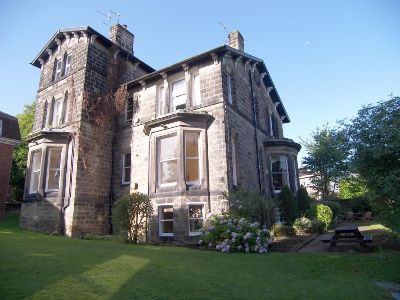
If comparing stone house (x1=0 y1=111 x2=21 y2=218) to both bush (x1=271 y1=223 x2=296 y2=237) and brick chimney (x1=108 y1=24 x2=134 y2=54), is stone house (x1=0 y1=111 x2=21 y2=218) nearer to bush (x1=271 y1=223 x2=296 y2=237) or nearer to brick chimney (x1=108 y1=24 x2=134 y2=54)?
brick chimney (x1=108 y1=24 x2=134 y2=54)

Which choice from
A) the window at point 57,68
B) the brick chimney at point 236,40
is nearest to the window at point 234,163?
the brick chimney at point 236,40

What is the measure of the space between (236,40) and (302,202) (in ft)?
36.7

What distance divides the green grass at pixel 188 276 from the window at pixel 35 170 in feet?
28.6

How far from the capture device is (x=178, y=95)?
A: 16.6 metres

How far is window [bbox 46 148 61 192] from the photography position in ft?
53.4

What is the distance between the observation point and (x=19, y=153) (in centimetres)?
2931

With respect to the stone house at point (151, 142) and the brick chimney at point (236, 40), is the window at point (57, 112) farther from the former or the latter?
the brick chimney at point (236, 40)

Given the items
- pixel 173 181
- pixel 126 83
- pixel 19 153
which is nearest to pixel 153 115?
pixel 126 83

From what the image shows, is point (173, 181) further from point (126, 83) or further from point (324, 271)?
point (324, 271)

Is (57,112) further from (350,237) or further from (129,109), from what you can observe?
(350,237)

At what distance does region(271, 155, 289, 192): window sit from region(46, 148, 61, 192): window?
1297 cm

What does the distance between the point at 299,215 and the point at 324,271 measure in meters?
10.2

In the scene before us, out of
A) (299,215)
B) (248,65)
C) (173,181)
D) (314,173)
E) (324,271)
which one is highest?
(248,65)

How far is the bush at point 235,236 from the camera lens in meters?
10.8
